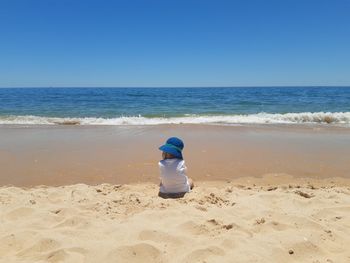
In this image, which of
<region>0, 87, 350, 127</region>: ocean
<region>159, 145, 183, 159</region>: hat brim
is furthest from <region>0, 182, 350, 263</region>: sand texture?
<region>0, 87, 350, 127</region>: ocean

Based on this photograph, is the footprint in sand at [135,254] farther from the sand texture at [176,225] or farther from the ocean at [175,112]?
the ocean at [175,112]

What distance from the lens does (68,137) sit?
31.3 feet

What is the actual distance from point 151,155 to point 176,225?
12.8ft

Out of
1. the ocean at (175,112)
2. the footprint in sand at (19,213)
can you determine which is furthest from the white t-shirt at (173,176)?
the ocean at (175,112)

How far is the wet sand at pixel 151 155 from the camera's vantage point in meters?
6.11

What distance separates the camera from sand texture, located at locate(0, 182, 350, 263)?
3006 millimetres

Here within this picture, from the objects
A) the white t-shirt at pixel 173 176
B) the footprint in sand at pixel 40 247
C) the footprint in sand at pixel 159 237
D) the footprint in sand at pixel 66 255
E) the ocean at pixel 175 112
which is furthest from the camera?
the ocean at pixel 175 112

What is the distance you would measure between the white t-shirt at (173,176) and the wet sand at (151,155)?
1.00 metres

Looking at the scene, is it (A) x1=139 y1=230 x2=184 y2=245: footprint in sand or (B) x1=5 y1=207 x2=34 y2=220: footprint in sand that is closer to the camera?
(A) x1=139 y1=230 x2=184 y2=245: footprint in sand

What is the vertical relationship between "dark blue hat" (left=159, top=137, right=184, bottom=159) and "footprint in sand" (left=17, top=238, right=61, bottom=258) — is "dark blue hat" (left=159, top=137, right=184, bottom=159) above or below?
above

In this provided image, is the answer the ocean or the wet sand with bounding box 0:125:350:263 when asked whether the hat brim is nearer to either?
the wet sand with bounding box 0:125:350:263

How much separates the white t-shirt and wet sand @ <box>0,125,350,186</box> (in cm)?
100

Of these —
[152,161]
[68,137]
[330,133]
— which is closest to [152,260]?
[152,161]

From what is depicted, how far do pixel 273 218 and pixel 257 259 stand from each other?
955 mm
